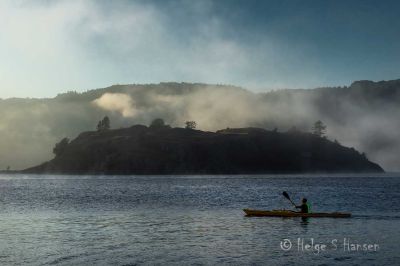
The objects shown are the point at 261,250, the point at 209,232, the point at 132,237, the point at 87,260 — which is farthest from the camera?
the point at 209,232

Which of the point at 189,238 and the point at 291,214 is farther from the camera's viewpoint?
the point at 291,214

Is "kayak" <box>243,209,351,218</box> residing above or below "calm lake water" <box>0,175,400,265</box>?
above

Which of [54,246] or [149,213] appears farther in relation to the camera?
[149,213]

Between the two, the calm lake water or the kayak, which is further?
the kayak

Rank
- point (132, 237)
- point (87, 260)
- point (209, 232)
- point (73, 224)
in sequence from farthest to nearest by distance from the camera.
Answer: point (73, 224), point (209, 232), point (132, 237), point (87, 260)

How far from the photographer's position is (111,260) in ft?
117

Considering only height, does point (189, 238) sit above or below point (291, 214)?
below

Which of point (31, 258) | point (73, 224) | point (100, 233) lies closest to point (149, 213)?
point (73, 224)

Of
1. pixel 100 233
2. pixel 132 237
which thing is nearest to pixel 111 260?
pixel 132 237

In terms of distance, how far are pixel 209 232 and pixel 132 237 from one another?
854 cm

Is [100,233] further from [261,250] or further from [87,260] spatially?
[261,250]

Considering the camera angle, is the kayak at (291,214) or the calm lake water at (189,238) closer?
the calm lake water at (189,238)

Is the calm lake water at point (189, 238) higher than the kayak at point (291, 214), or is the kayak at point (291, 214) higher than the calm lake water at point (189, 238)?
the kayak at point (291, 214)

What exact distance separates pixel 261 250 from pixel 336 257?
6.37 meters
